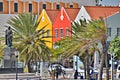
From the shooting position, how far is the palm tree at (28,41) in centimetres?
5769

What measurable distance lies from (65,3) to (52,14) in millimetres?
25247

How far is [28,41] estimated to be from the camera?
58906 millimetres

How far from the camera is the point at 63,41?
51781mm

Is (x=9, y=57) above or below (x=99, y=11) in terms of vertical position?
below

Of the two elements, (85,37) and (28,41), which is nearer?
(85,37)

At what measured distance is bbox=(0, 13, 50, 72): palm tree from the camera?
57.7 metres

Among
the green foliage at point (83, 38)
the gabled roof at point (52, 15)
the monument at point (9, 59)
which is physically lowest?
the monument at point (9, 59)

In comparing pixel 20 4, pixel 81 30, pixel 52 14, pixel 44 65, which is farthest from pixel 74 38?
pixel 20 4

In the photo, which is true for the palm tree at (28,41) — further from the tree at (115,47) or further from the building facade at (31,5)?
the building facade at (31,5)

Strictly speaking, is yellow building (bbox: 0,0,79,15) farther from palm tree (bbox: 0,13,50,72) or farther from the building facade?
palm tree (bbox: 0,13,50,72)

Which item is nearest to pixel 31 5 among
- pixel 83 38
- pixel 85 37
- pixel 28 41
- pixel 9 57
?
pixel 28 41

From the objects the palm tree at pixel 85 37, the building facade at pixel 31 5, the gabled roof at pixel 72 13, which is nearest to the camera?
the palm tree at pixel 85 37

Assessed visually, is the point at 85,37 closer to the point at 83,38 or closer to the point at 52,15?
the point at 83,38

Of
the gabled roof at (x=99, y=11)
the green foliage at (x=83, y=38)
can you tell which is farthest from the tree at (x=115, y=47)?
the gabled roof at (x=99, y=11)
